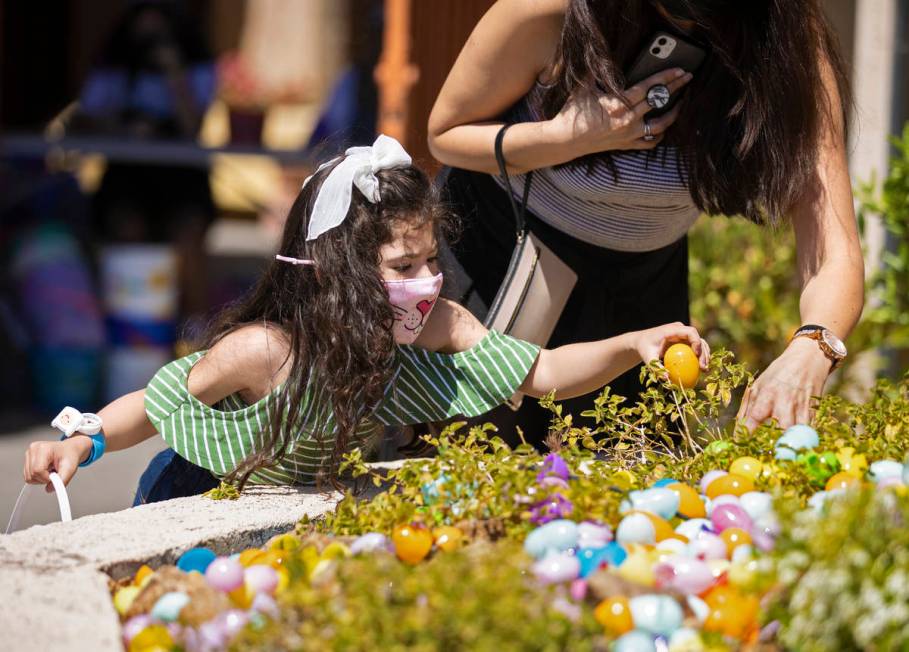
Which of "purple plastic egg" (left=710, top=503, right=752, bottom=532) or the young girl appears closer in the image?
"purple plastic egg" (left=710, top=503, right=752, bottom=532)

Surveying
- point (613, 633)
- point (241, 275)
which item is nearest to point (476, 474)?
point (613, 633)

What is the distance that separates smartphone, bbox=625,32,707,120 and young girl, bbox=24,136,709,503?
1.52 feet

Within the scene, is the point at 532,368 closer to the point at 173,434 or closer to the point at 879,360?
the point at 173,434

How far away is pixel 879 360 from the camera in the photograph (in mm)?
4590

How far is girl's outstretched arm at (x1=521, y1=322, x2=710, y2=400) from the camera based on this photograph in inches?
88.9

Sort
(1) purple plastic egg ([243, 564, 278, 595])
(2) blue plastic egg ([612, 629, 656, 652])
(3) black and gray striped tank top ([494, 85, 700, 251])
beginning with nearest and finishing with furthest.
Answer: (2) blue plastic egg ([612, 629, 656, 652])
(1) purple plastic egg ([243, 564, 278, 595])
(3) black and gray striped tank top ([494, 85, 700, 251])

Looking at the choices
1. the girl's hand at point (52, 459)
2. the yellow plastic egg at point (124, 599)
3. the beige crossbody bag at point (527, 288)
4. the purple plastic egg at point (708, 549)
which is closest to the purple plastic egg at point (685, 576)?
the purple plastic egg at point (708, 549)

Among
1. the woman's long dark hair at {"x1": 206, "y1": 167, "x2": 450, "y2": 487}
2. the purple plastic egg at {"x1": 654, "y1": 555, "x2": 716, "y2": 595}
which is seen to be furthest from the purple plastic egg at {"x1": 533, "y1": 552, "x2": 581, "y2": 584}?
the woman's long dark hair at {"x1": 206, "y1": 167, "x2": 450, "y2": 487}

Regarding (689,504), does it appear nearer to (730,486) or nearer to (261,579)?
(730,486)

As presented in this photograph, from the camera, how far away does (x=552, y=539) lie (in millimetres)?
1752

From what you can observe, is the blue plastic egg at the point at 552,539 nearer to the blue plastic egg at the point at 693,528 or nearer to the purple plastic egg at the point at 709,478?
the blue plastic egg at the point at 693,528

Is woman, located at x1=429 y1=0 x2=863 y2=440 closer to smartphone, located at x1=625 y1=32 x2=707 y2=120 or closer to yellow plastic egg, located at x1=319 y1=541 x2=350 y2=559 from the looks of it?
smartphone, located at x1=625 y1=32 x2=707 y2=120

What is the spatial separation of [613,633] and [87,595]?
0.72 metres

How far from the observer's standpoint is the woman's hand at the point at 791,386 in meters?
2.18
